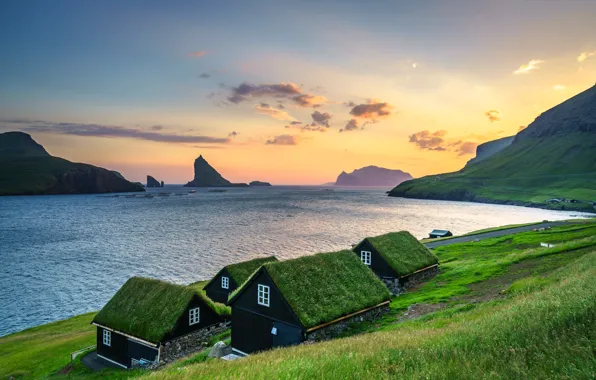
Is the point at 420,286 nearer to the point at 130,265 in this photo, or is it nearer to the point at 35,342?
the point at 35,342

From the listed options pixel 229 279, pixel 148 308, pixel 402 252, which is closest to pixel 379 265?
pixel 402 252

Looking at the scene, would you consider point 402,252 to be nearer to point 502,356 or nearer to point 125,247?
point 502,356

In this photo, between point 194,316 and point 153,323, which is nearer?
point 153,323

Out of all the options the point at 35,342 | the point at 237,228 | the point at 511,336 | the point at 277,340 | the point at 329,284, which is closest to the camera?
the point at 511,336

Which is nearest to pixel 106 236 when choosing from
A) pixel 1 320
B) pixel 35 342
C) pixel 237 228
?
pixel 237 228

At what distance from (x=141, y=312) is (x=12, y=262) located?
7017cm

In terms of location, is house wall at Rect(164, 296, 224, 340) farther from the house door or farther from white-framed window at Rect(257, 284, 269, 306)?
the house door

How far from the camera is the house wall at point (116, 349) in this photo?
35784 millimetres

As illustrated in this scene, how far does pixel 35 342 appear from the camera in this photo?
4247 centimetres

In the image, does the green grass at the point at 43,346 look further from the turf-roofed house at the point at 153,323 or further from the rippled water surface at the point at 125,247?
the rippled water surface at the point at 125,247

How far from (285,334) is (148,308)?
54.1 ft

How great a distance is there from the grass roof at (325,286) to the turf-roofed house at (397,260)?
32.7 feet

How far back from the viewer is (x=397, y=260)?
46219mm

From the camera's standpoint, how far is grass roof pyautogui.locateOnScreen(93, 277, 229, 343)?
34094 mm
